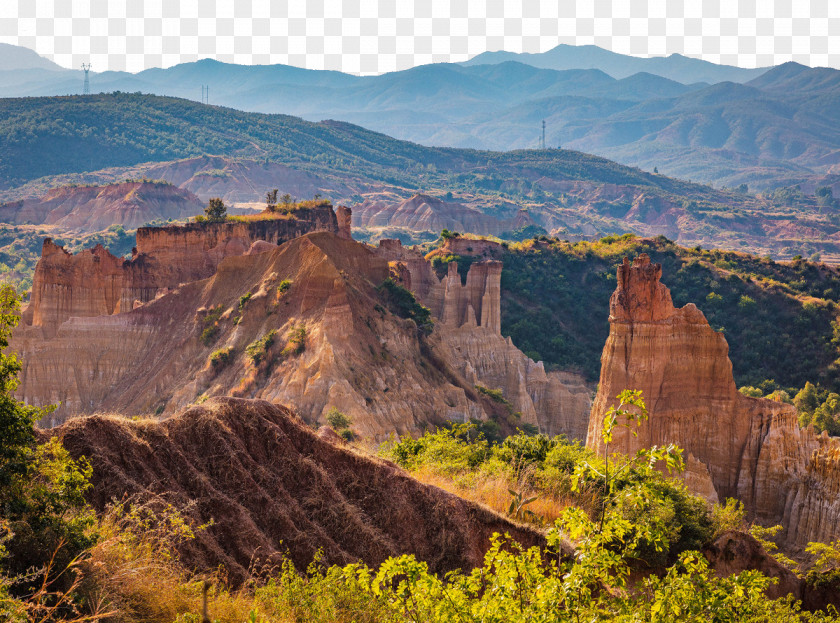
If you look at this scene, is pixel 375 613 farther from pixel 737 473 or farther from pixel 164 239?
pixel 164 239

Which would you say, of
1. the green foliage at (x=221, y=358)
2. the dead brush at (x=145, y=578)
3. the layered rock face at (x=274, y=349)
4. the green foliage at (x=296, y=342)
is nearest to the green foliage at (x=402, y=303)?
the layered rock face at (x=274, y=349)

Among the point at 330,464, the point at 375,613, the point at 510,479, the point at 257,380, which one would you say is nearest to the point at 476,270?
the point at 257,380

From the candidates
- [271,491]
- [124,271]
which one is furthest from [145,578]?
[124,271]

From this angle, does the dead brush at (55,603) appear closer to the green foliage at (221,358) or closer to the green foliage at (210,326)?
the green foliage at (221,358)

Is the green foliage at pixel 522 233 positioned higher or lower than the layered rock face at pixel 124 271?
higher

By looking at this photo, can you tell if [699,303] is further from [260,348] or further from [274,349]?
[260,348]

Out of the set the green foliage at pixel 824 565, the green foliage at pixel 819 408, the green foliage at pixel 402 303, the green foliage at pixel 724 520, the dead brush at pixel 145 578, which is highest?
the green foliage at pixel 402 303

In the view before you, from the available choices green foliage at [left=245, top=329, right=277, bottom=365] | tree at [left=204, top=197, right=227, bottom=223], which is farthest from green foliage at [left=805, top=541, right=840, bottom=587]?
tree at [left=204, top=197, right=227, bottom=223]
